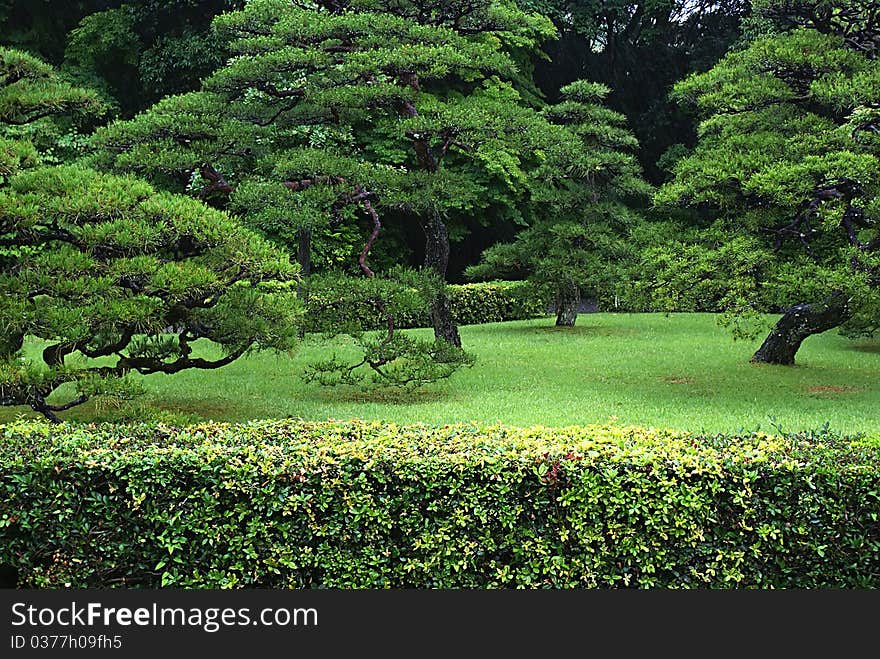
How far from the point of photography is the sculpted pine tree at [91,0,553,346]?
905 cm

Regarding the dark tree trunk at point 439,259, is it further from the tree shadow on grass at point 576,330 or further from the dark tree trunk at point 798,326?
the tree shadow on grass at point 576,330

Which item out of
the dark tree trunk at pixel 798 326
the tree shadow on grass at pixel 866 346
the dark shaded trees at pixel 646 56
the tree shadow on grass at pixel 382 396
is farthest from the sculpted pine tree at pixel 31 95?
the dark shaded trees at pixel 646 56

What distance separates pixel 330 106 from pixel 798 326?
6313 millimetres

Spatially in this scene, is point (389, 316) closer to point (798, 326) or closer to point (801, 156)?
point (801, 156)

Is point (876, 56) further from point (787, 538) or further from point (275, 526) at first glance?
point (275, 526)

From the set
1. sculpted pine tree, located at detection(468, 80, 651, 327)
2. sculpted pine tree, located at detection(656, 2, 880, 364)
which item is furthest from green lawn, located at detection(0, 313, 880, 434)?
sculpted pine tree, located at detection(468, 80, 651, 327)

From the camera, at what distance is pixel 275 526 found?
393 cm

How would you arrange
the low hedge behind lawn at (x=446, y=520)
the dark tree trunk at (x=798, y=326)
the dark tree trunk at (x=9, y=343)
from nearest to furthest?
the low hedge behind lawn at (x=446, y=520), the dark tree trunk at (x=9, y=343), the dark tree trunk at (x=798, y=326)

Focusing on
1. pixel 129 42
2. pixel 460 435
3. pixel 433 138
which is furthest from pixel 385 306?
pixel 129 42

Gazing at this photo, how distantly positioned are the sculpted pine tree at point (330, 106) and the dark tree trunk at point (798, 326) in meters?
3.93

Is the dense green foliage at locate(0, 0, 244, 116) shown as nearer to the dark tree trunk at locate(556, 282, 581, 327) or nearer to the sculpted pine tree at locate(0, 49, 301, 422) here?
the dark tree trunk at locate(556, 282, 581, 327)

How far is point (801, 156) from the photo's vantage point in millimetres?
8648

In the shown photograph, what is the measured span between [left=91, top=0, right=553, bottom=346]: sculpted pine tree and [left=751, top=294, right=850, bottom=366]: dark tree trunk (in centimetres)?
393

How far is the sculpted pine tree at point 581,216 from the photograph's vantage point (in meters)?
15.9
